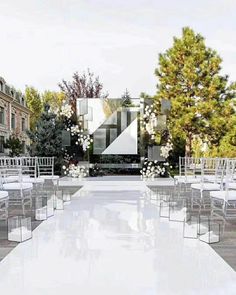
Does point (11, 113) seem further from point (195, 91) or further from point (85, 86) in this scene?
point (195, 91)

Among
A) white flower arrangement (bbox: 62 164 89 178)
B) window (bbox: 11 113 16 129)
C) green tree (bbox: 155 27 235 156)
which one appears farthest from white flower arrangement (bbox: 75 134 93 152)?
window (bbox: 11 113 16 129)

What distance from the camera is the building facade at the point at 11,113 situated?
23312mm

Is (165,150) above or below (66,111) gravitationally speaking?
below

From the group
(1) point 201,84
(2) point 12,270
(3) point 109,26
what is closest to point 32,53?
(3) point 109,26

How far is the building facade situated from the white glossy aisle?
1911 cm

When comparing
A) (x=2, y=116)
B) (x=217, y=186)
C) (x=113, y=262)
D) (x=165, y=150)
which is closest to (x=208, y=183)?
(x=217, y=186)

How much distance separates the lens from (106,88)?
17000 millimetres

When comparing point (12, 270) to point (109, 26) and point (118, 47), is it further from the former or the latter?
point (118, 47)

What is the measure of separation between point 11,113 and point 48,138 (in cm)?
1245

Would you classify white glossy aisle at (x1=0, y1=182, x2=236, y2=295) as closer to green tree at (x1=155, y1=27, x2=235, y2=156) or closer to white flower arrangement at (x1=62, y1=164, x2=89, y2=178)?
white flower arrangement at (x1=62, y1=164, x2=89, y2=178)

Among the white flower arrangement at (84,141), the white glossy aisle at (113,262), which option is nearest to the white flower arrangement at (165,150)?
the white flower arrangement at (84,141)

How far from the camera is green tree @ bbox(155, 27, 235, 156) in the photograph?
45.6 feet

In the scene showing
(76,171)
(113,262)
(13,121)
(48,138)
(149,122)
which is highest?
(13,121)

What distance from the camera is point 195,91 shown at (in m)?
14.1
